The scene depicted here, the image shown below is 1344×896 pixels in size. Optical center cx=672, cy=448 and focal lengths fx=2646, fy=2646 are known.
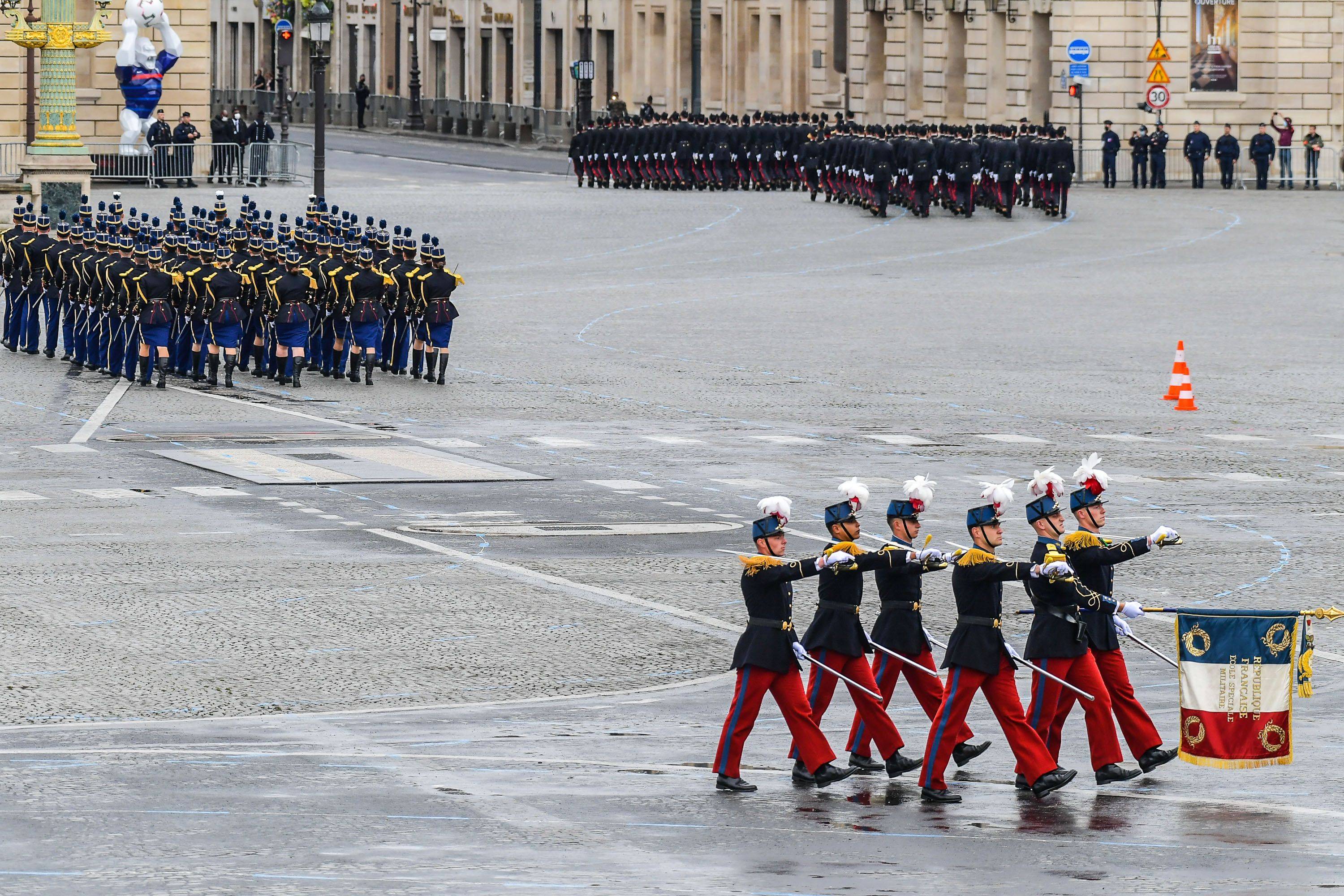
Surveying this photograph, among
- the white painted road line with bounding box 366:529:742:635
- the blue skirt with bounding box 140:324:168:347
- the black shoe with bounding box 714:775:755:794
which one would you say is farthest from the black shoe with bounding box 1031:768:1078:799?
the blue skirt with bounding box 140:324:168:347

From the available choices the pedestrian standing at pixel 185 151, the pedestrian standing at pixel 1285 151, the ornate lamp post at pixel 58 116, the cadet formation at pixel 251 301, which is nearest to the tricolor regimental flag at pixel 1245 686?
the cadet formation at pixel 251 301

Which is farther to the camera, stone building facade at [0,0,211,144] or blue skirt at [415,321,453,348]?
stone building facade at [0,0,211,144]

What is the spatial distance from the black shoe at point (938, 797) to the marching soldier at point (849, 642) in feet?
1.41

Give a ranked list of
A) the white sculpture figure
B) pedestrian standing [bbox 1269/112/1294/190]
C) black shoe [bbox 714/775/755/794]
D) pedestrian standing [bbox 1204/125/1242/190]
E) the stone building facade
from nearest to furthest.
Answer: black shoe [bbox 714/775/755/794], the stone building facade, the white sculpture figure, pedestrian standing [bbox 1204/125/1242/190], pedestrian standing [bbox 1269/112/1294/190]

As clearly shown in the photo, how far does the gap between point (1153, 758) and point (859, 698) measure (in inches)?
51.5

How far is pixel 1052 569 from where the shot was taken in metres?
11.2

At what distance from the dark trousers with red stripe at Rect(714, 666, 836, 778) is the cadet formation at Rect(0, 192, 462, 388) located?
1574 cm

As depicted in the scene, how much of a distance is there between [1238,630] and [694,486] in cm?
925

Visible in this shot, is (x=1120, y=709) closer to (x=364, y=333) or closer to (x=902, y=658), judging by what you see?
(x=902, y=658)

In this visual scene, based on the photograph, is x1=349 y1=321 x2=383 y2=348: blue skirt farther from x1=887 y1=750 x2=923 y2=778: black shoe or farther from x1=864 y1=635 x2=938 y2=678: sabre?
x1=887 y1=750 x2=923 y2=778: black shoe

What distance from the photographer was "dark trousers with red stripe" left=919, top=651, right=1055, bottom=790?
36.7 ft

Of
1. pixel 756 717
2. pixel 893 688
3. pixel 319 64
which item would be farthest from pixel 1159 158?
pixel 756 717

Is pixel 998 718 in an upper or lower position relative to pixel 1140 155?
lower

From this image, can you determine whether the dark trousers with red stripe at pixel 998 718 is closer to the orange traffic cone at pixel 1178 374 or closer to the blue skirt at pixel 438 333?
the orange traffic cone at pixel 1178 374
